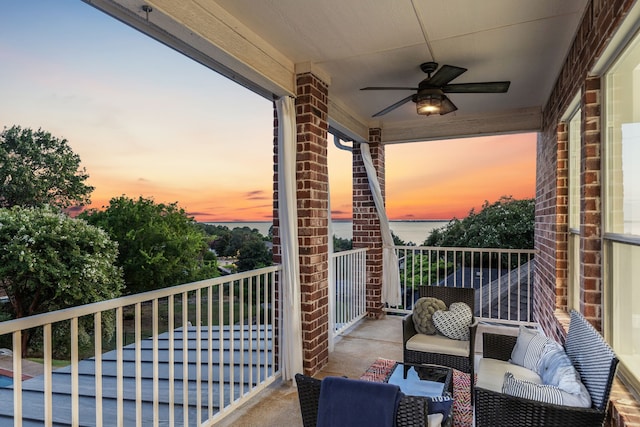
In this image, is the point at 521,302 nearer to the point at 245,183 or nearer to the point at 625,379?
the point at 625,379

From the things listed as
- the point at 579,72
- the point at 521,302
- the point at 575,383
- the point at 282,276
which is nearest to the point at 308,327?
the point at 282,276

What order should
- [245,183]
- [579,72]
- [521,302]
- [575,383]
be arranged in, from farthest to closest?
[521,302], [245,183], [579,72], [575,383]

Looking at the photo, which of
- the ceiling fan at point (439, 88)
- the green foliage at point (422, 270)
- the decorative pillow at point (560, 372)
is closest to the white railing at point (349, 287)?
the green foliage at point (422, 270)

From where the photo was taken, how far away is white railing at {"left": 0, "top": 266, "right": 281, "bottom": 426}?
1628 millimetres

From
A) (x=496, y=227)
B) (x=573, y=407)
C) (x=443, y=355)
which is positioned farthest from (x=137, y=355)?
(x=496, y=227)

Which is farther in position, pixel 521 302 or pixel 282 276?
pixel 521 302

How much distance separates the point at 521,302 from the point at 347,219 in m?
2.79

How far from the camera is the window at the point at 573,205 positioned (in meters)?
3.11

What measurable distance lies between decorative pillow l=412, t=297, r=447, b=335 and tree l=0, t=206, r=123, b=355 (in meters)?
2.35

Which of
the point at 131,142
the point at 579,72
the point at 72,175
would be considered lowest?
the point at 72,175

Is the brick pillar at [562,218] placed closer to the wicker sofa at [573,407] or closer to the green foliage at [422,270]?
the wicker sofa at [573,407]

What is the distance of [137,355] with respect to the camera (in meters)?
1.95

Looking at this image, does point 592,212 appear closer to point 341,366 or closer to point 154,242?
point 341,366

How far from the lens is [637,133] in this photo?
69.6 inches
